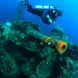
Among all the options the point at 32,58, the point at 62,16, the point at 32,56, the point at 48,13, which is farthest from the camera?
the point at 62,16

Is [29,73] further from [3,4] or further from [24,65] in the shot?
[3,4]

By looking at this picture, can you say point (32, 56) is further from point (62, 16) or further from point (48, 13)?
point (62, 16)

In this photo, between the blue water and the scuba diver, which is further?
the blue water

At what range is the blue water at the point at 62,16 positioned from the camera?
20641 mm

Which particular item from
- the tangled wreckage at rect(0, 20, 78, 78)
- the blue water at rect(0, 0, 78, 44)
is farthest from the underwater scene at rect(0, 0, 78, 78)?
the blue water at rect(0, 0, 78, 44)

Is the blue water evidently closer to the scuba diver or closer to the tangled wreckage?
the scuba diver

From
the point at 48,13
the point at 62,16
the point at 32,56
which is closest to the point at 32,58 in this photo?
the point at 32,56

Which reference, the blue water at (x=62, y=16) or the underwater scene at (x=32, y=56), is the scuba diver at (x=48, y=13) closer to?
the underwater scene at (x=32, y=56)

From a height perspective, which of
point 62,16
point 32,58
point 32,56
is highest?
point 62,16

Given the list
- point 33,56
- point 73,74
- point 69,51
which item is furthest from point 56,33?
point 73,74

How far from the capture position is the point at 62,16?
29344 millimetres

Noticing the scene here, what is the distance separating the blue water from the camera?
2064cm

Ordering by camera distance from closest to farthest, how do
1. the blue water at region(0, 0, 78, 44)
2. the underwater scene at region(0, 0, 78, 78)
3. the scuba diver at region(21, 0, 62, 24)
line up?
the underwater scene at region(0, 0, 78, 78) → the scuba diver at region(21, 0, 62, 24) → the blue water at region(0, 0, 78, 44)

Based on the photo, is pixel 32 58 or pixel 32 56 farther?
pixel 32 56
